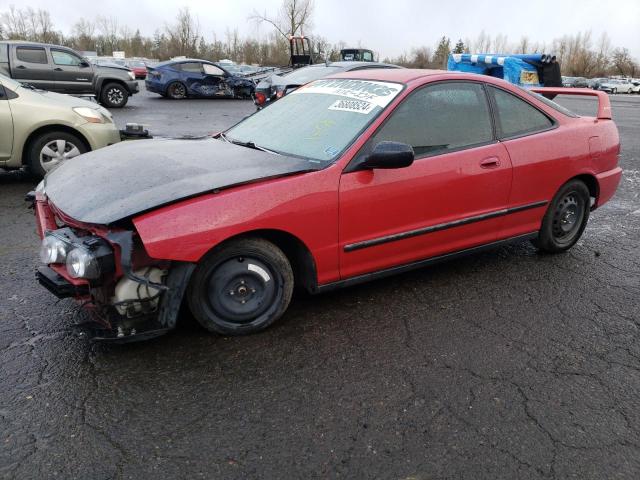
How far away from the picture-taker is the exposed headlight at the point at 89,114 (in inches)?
259

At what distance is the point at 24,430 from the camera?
2346mm

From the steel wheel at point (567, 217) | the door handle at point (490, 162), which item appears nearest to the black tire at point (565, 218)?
the steel wheel at point (567, 217)

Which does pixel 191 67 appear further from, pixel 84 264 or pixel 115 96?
pixel 84 264

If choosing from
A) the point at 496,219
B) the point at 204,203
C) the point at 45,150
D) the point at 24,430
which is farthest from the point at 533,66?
the point at 24,430

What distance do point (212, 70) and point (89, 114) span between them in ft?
45.7

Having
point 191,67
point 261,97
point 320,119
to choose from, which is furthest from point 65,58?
point 320,119

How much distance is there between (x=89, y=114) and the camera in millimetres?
6645

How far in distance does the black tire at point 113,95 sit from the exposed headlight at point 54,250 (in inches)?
558

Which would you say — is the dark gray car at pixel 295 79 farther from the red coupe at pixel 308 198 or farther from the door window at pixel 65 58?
the red coupe at pixel 308 198

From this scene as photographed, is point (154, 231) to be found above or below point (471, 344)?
above

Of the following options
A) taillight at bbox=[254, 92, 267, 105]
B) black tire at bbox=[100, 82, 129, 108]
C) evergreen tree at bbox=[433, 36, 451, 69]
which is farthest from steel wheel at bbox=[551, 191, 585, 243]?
evergreen tree at bbox=[433, 36, 451, 69]

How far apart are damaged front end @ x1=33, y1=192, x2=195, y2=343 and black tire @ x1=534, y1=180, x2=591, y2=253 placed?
10.1 feet

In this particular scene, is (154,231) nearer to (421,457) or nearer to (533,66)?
(421,457)

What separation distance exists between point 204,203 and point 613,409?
7.48ft
